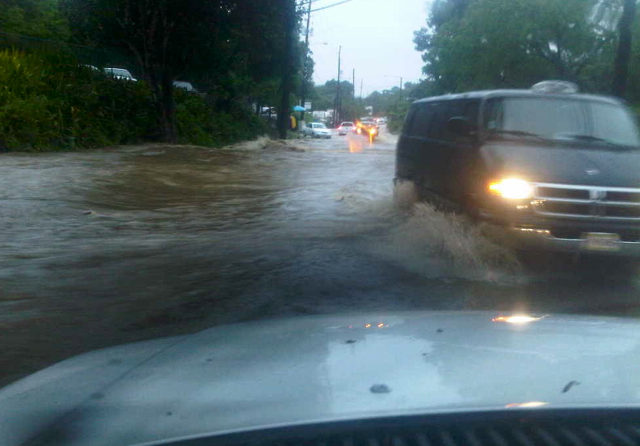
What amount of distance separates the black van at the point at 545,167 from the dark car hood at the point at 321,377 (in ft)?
14.3

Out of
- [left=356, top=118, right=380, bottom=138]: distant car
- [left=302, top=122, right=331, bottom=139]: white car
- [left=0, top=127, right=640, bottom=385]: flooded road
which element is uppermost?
[left=0, top=127, right=640, bottom=385]: flooded road

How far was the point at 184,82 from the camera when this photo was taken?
5006 centimetres

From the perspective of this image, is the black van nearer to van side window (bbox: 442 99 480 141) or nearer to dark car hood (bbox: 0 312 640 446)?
van side window (bbox: 442 99 480 141)

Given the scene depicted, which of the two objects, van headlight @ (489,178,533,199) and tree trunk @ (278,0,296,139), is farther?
tree trunk @ (278,0,296,139)

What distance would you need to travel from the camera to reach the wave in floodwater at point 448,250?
26.3 feet

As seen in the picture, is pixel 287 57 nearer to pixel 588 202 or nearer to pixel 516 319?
pixel 588 202

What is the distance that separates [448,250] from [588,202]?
1.62 meters

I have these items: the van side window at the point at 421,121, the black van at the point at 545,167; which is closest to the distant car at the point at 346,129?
the van side window at the point at 421,121

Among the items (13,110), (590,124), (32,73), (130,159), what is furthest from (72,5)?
(590,124)

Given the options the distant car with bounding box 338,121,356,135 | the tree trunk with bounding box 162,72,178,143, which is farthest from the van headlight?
the distant car with bounding box 338,121,356,135

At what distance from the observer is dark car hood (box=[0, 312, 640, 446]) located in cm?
205

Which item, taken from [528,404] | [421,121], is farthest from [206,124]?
[528,404]

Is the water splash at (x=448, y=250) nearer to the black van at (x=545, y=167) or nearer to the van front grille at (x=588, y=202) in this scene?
the black van at (x=545, y=167)

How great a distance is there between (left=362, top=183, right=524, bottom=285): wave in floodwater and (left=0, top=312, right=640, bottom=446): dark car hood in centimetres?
469
